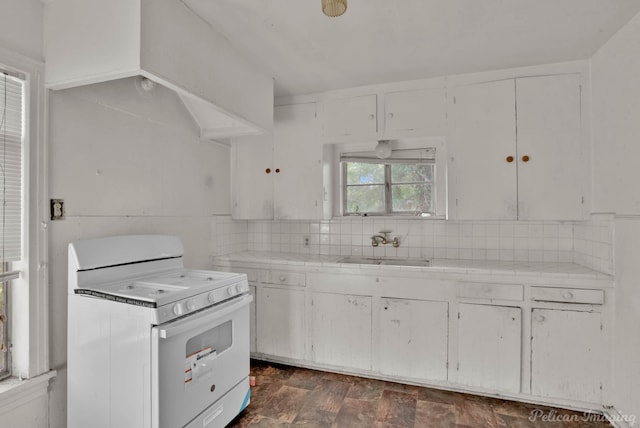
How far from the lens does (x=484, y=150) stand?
8.57 ft

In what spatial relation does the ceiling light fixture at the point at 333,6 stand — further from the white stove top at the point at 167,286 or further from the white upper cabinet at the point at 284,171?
the white upper cabinet at the point at 284,171

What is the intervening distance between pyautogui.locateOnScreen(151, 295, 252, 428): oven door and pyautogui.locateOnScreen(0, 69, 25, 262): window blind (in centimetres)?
84

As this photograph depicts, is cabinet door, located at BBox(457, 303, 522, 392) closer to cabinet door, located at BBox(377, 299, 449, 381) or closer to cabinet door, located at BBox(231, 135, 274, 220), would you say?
cabinet door, located at BBox(377, 299, 449, 381)

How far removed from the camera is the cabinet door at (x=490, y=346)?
2309mm

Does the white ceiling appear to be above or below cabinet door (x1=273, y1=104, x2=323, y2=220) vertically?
above

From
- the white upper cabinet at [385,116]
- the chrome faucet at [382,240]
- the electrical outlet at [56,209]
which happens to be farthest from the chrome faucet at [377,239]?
the electrical outlet at [56,209]

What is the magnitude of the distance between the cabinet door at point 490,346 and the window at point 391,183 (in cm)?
100

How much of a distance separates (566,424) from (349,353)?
1.44 meters

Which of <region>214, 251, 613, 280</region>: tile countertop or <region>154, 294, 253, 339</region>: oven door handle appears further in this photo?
<region>214, 251, 613, 280</region>: tile countertop

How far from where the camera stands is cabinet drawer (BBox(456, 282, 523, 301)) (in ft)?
7.58

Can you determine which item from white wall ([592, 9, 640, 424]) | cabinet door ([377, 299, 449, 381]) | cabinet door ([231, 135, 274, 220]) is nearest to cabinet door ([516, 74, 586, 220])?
white wall ([592, 9, 640, 424])

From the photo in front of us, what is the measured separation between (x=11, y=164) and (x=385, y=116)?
8.05ft

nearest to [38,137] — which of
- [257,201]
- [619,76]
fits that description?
[257,201]

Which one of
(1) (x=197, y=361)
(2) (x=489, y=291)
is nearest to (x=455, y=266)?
(2) (x=489, y=291)
